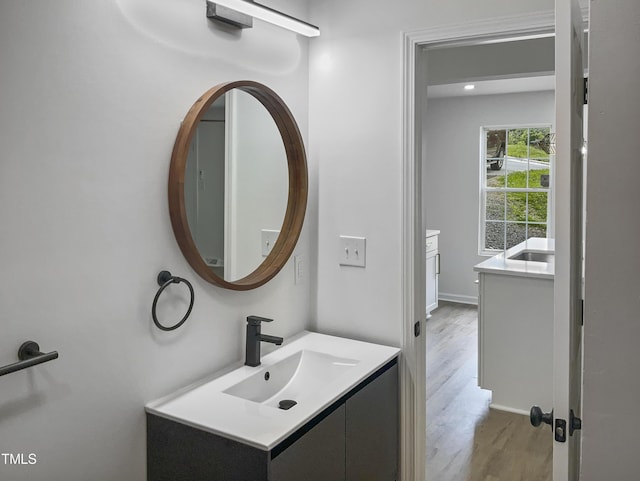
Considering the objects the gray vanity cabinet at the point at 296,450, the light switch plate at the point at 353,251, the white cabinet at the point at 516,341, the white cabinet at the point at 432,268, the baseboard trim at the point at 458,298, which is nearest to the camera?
the gray vanity cabinet at the point at 296,450

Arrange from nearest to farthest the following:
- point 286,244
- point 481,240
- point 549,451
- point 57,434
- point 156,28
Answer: point 57,434 < point 156,28 < point 286,244 < point 549,451 < point 481,240

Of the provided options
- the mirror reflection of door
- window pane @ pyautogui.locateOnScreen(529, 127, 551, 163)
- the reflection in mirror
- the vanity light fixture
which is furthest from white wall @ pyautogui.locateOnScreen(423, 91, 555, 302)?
the mirror reflection of door

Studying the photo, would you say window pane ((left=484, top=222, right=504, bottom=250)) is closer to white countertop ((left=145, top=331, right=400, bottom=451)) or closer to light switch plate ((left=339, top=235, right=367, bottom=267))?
light switch plate ((left=339, top=235, right=367, bottom=267))

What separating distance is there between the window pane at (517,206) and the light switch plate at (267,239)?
4820 millimetres

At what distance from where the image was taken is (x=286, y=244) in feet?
7.25

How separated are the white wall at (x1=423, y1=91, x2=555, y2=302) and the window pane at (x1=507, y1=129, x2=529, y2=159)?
0.50 ft

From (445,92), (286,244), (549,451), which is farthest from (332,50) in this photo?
(445,92)

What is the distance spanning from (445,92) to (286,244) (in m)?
4.50

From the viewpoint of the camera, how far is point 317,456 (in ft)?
5.36

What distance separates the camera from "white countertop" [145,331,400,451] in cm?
148

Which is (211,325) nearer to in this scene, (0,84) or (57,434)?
(57,434)

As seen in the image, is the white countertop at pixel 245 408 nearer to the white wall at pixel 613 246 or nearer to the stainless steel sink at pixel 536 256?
the white wall at pixel 613 246

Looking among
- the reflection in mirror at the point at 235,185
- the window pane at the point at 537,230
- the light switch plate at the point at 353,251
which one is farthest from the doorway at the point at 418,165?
the window pane at the point at 537,230

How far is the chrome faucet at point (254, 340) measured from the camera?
76.7 inches
